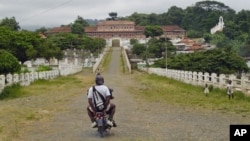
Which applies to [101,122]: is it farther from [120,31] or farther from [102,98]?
[120,31]

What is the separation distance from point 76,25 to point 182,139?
167688mm

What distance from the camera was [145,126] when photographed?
39.6 feet

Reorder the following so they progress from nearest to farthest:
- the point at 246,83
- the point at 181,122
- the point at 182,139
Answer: the point at 182,139 → the point at 181,122 → the point at 246,83

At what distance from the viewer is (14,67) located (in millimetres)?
28328

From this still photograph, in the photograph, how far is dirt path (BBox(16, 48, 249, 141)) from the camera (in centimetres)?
1048

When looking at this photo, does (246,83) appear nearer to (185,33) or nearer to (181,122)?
(181,122)

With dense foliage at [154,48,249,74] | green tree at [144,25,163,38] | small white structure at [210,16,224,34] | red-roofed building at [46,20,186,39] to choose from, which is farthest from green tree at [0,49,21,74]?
small white structure at [210,16,224,34]

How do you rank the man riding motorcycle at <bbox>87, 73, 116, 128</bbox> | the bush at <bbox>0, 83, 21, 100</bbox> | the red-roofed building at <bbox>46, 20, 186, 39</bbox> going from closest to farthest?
1. the man riding motorcycle at <bbox>87, 73, 116, 128</bbox>
2. the bush at <bbox>0, 83, 21, 100</bbox>
3. the red-roofed building at <bbox>46, 20, 186, 39</bbox>

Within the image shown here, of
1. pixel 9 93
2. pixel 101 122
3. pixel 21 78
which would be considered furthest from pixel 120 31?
pixel 101 122

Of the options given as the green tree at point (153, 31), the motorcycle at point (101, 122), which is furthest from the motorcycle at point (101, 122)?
the green tree at point (153, 31)

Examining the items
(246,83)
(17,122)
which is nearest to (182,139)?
(17,122)

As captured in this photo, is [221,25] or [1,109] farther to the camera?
[221,25]

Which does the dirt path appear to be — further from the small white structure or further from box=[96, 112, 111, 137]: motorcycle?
the small white structure

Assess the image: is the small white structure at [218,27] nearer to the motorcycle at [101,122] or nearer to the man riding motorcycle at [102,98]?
the man riding motorcycle at [102,98]
